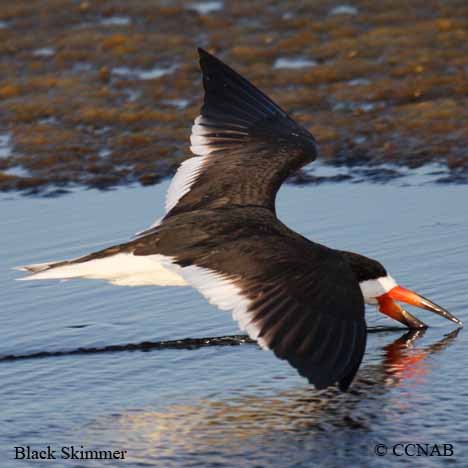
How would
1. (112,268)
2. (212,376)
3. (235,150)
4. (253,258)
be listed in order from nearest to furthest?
(253,258), (112,268), (212,376), (235,150)

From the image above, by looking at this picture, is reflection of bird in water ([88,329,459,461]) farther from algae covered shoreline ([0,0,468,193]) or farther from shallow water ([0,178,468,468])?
→ algae covered shoreline ([0,0,468,193])

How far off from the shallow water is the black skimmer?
420 mm

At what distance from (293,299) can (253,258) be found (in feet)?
1.09

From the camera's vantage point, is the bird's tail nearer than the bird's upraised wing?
Yes

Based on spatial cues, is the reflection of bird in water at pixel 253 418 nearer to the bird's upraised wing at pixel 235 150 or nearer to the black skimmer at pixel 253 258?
the black skimmer at pixel 253 258

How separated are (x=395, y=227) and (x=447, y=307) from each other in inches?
60.5

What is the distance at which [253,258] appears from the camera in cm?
601

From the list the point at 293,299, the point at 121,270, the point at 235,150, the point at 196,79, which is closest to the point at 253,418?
the point at 293,299

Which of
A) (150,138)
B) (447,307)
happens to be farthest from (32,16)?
(447,307)

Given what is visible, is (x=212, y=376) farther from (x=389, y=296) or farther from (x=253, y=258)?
(x=389, y=296)

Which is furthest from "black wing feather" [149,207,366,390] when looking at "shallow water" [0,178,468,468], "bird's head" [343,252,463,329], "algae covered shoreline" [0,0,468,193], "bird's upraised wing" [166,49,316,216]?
"algae covered shoreline" [0,0,468,193]

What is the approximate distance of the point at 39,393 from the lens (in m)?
6.40

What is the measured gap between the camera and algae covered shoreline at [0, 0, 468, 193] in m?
11.0

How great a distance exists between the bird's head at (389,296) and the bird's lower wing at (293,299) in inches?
29.8
